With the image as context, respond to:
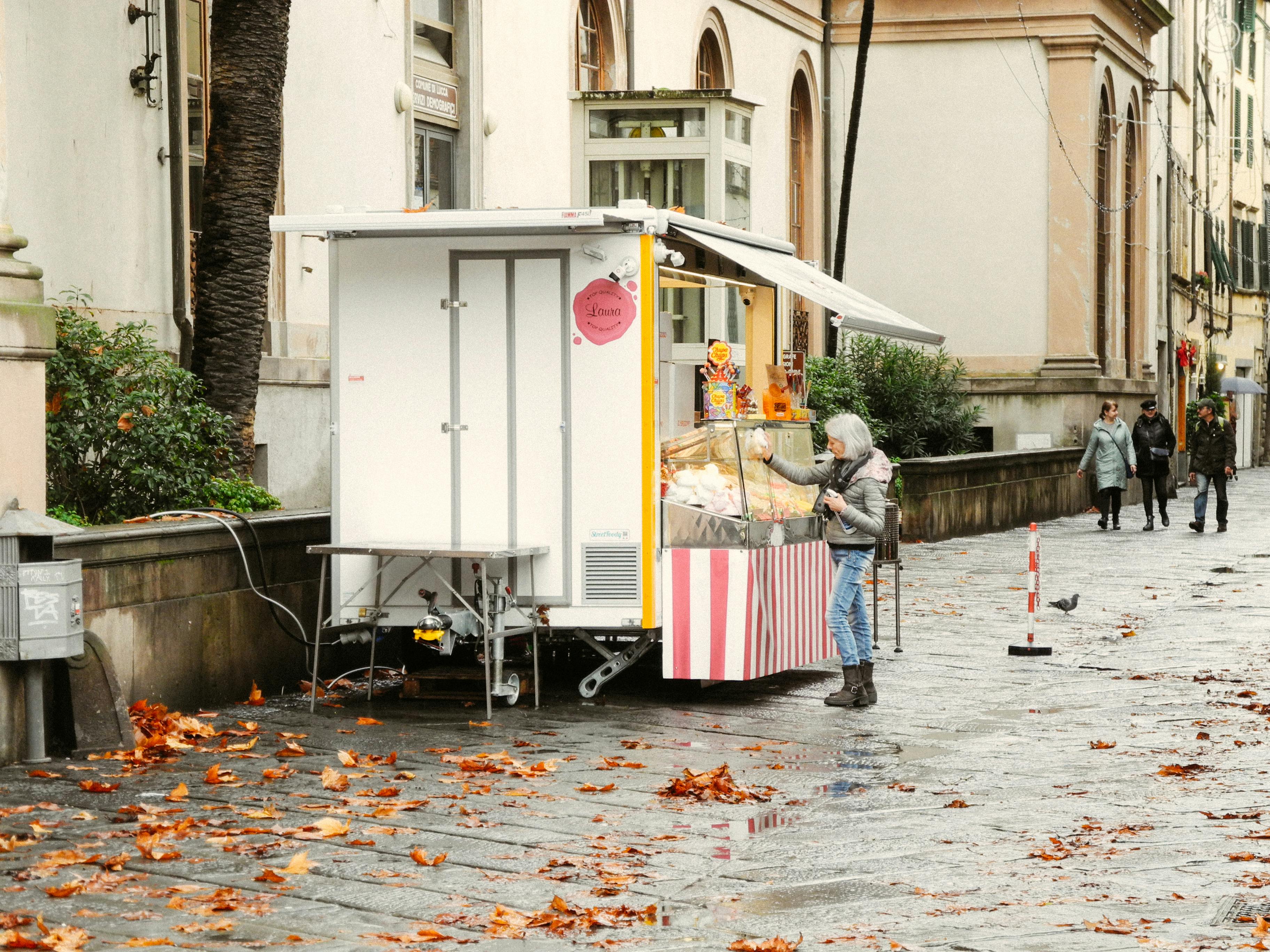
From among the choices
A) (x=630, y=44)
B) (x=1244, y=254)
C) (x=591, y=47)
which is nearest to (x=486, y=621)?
(x=591, y=47)

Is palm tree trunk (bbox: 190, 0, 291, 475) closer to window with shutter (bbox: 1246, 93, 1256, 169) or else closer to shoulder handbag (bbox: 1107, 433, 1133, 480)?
shoulder handbag (bbox: 1107, 433, 1133, 480)

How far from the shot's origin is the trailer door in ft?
34.5

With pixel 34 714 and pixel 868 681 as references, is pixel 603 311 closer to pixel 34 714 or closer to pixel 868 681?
pixel 868 681

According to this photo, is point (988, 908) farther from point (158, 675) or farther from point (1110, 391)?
point (1110, 391)

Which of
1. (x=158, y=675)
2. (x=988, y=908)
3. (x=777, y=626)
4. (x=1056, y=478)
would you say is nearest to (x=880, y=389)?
(x=1056, y=478)

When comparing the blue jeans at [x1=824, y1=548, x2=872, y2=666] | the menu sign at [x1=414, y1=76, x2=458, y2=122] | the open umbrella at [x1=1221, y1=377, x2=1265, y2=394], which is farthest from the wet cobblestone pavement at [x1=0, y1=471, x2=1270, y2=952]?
the open umbrella at [x1=1221, y1=377, x2=1265, y2=394]

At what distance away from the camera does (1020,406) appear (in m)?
34.1

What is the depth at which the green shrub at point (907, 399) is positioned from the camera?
27.8 meters

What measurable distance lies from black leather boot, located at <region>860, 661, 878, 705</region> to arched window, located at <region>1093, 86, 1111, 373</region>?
85.5 feet

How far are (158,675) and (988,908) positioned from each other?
17.0 ft

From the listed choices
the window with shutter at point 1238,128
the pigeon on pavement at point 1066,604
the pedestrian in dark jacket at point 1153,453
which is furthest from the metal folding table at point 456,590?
the window with shutter at point 1238,128

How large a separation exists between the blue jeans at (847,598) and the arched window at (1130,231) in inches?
1134

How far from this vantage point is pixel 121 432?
1146 centimetres

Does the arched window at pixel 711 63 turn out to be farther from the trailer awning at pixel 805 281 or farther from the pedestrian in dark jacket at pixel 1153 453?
the trailer awning at pixel 805 281
